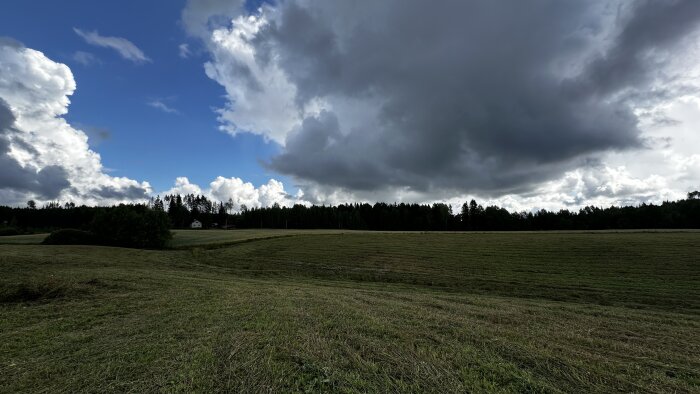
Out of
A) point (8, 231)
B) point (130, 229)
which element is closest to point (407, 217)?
point (130, 229)

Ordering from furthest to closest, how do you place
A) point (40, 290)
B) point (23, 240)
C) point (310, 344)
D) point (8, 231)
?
point (8, 231) < point (23, 240) < point (40, 290) < point (310, 344)

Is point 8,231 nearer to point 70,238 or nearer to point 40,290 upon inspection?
point 70,238

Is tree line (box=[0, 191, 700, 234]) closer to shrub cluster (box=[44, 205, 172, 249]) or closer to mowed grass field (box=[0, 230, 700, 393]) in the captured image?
shrub cluster (box=[44, 205, 172, 249])

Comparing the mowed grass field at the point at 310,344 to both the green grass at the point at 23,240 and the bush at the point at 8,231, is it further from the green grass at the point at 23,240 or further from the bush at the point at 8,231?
the bush at the point at 8,231

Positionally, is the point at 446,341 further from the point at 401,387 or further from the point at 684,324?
the point at 684,324

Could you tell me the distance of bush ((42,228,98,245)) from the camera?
173 feet

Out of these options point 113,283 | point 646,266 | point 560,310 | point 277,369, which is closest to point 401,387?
Answer: point 277,369

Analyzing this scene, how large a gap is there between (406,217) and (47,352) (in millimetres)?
126664

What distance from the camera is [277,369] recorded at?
5531 mm

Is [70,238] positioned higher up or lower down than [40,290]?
higher up

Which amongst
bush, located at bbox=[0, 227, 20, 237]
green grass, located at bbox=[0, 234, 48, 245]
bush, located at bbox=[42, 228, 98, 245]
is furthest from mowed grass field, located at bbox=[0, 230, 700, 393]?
bush, located at bbox=[0, 227, 20, 237]

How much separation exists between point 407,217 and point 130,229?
308 feet

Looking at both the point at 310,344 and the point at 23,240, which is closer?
the point at 310,344

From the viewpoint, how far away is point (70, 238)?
53.9 metres
